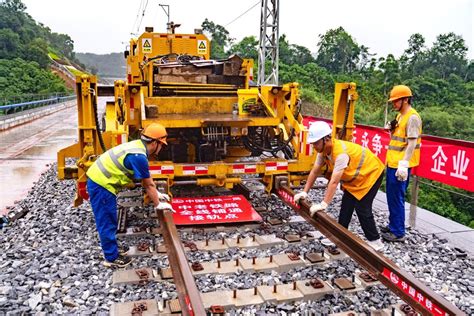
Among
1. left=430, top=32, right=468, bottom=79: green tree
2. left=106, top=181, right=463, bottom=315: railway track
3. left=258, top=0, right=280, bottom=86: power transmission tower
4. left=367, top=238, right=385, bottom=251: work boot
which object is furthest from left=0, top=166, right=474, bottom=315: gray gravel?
left=430, top=32, right=468, bottom=79: green tree

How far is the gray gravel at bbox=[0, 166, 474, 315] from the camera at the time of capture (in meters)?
3.72

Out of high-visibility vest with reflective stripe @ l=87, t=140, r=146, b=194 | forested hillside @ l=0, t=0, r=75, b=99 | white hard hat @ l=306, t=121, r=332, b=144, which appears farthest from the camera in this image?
forested hillside @ l=0, t=0, r=75, b=99

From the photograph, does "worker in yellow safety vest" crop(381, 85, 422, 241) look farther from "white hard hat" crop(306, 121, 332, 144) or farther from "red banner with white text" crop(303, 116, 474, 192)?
"white hard hat" crop(306, 121, 332, 144)

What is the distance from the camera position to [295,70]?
36.4 meters

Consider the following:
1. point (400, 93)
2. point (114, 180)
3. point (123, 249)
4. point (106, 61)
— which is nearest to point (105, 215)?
point (114, 180)

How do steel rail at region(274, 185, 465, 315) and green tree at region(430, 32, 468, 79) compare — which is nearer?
steel rail at region(274, 185, 465, 315)

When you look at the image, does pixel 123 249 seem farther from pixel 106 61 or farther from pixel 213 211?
pixel 106 61

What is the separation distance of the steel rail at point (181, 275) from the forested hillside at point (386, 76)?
23.9 metres

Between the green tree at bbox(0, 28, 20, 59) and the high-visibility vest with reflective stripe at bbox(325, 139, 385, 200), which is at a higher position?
the green tree at bbox(0, 28, 20, 59)

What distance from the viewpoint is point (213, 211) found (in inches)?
229

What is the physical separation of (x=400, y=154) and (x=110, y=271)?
11.4 ft

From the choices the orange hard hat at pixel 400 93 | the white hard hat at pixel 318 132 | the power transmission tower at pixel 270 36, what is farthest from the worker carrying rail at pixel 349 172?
the power transmission tower at pixel 270 36

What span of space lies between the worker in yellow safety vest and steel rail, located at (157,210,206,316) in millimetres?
2639

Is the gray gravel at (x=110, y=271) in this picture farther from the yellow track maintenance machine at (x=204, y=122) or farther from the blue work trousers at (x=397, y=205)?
the yellow track maintenance machine at (x=204, y=122)
